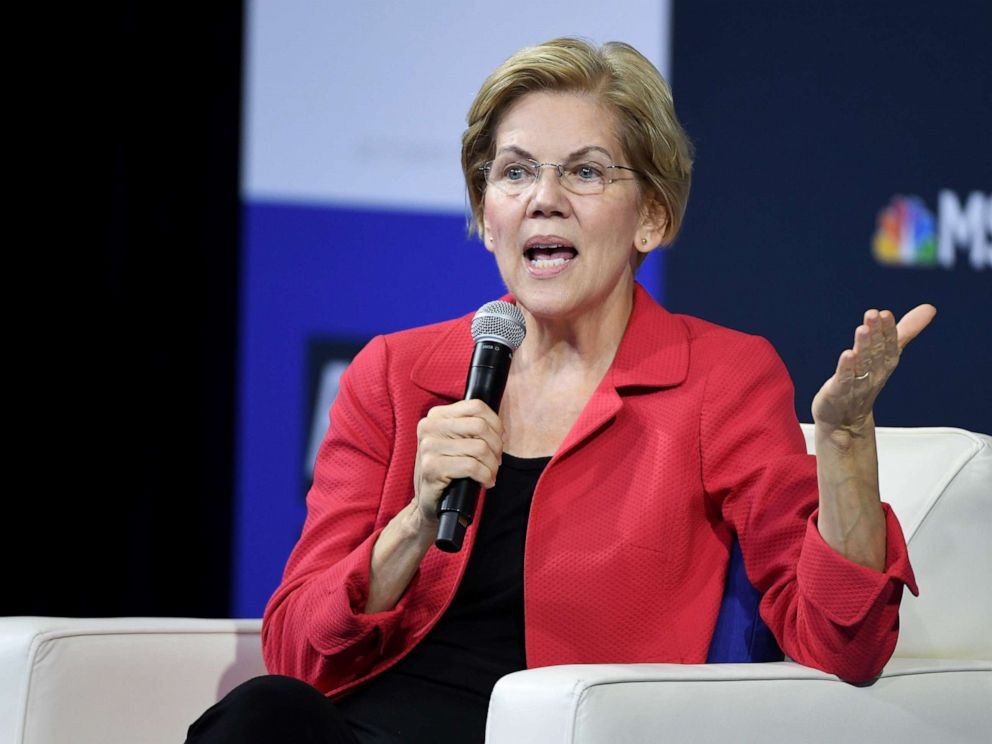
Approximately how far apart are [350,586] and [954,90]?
216 cm

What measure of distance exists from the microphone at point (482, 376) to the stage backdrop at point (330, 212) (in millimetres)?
1685

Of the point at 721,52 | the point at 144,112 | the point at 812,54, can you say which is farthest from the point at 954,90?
the point at 144,112

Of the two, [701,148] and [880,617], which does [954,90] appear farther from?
[880,617]

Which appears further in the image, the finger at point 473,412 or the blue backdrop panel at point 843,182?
the blue backdrop panel at point 843,182

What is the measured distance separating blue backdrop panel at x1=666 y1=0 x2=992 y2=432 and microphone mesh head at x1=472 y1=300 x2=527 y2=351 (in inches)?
67.0

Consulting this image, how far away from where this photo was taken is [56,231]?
3.17 meters

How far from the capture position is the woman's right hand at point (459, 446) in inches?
55.2

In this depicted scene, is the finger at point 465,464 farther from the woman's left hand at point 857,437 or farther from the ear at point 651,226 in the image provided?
the ear at point 651,226

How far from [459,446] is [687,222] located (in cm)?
188

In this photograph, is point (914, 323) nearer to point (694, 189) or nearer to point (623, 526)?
point (623, 526)

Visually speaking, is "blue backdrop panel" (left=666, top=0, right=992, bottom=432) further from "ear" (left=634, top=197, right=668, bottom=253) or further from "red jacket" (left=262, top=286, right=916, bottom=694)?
"red jacket" (left=262, top=286, right=916, bottom=694)

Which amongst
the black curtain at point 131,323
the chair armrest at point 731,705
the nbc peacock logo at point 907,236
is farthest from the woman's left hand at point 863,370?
the black curtain at point 131,323

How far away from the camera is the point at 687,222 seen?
10.4 feet

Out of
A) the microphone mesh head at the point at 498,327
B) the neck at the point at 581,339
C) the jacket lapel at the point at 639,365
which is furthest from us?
the neck at the point at 581,339
